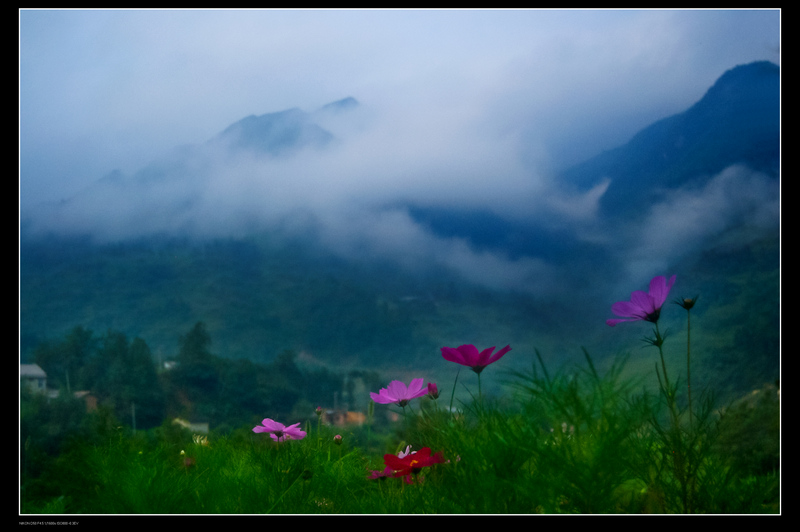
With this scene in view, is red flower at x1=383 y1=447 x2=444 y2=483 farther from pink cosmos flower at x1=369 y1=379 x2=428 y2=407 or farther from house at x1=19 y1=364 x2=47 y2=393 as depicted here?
house at x1=19 y1=364 x2=47 y2=393

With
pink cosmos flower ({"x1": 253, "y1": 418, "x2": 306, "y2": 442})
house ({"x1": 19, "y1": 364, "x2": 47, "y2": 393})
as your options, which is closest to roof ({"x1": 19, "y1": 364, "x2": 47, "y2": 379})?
house ({"x1": 19, "y1": 364, "x2": 47, "y2": 393})

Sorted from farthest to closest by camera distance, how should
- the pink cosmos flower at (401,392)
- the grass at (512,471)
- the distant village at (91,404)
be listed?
the distant village at (91,404) → the pink cosmos flower at (401,392) → the grass at (512,471)

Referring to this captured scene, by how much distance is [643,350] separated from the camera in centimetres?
70

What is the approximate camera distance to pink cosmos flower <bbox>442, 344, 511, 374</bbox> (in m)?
0.69

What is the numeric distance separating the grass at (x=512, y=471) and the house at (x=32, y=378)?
6.1 inches

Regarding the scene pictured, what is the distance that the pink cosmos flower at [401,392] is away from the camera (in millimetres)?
823

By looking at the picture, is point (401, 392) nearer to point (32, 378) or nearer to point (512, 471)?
point (512, 471)

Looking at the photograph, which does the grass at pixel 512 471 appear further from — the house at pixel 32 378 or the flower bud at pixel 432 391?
the house at pixel 32 378

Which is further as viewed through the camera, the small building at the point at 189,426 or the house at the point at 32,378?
the small building at the point at 189,426

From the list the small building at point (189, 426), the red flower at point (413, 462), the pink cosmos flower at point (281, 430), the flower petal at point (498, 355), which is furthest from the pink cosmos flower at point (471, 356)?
the small building at point (189, 426)

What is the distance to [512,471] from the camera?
0.63 meters

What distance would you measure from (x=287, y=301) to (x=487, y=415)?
3778mm
